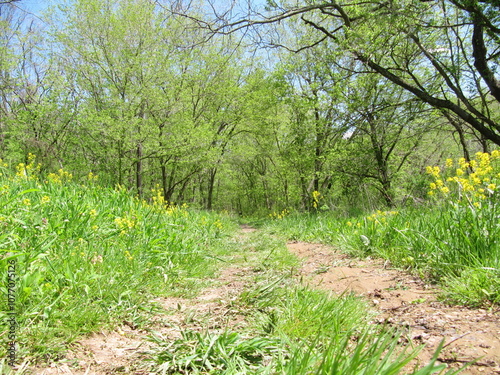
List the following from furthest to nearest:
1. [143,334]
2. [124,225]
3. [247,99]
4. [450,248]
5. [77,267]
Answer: [247,99]
[124,225]
[450,248]
[77,267]
[143,334]

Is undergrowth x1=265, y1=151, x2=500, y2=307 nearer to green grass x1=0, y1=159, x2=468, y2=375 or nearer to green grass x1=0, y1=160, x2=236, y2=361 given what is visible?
green grass x1=0, y1=159, x2=468, y2=375

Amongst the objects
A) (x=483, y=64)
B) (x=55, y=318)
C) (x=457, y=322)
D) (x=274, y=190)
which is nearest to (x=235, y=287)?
(x=55, y=318)

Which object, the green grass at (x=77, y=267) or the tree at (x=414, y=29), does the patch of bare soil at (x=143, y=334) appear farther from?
the tree at (x=414, y=29)

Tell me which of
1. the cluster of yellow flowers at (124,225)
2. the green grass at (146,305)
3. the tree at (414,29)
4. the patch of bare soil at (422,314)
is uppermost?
the tree at (414,29)

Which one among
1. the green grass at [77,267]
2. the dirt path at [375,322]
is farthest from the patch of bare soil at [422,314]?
the green grass at [77,267]

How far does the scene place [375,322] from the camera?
72.3 inches

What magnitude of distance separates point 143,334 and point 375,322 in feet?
4.90

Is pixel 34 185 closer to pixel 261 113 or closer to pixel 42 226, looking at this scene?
pixel 42 226

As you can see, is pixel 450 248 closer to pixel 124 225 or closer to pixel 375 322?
pixel 375 322

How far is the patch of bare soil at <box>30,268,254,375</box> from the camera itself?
139cm

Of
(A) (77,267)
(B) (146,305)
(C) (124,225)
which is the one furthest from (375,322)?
(C) (124,225)

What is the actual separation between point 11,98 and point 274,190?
61.3 feet

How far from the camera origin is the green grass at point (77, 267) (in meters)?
1.58

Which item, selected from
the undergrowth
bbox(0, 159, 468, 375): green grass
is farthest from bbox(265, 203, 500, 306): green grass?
bbox(0, 159, 468, 375): green grass
